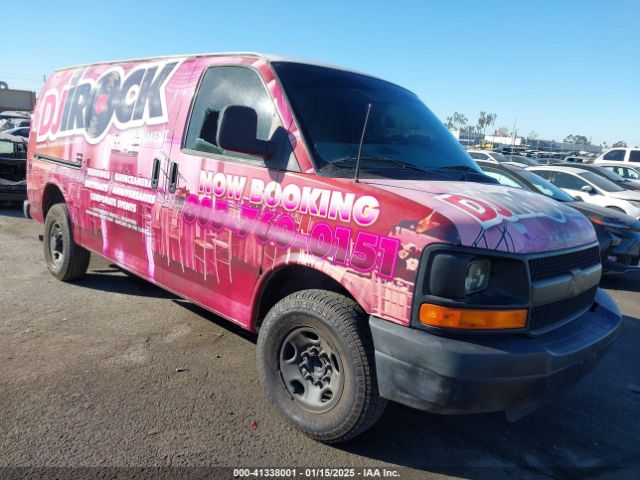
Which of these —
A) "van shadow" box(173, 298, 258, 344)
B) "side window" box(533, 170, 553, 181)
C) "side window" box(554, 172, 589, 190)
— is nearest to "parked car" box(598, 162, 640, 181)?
"side window" box(554, 172, 589, 190)

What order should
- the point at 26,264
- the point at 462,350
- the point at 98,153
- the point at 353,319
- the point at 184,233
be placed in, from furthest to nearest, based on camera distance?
the point at 26,264
the point at 98,153
the point at 184,233
the point at 353,319
the point at 462,350

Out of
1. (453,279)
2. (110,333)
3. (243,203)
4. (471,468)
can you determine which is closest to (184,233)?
(243,203)

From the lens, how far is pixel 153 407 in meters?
3.22

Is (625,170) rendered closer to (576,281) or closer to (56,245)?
(576,281)

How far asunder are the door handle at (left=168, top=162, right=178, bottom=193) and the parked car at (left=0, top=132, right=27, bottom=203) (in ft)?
27.1

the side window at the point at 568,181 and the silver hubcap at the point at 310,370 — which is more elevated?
the side window at the point at 568,181

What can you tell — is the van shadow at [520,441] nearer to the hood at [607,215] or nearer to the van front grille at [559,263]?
the van front grille at [559,263]

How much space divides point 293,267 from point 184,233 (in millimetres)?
1029

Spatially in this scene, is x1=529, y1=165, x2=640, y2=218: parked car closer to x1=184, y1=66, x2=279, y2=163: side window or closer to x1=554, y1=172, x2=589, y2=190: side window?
A: x1=554, y1=172, x2=589, y2=190: side window

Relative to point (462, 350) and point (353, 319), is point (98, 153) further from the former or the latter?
point (462, 350)

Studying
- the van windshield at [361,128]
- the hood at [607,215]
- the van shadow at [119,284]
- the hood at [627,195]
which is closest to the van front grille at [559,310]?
the van windshield at [361,128]

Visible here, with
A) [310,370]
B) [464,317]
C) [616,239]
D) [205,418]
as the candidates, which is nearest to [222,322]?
[205,418]

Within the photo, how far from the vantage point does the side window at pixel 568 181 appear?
11117mm

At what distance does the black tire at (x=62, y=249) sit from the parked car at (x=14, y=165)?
563 centimetres
